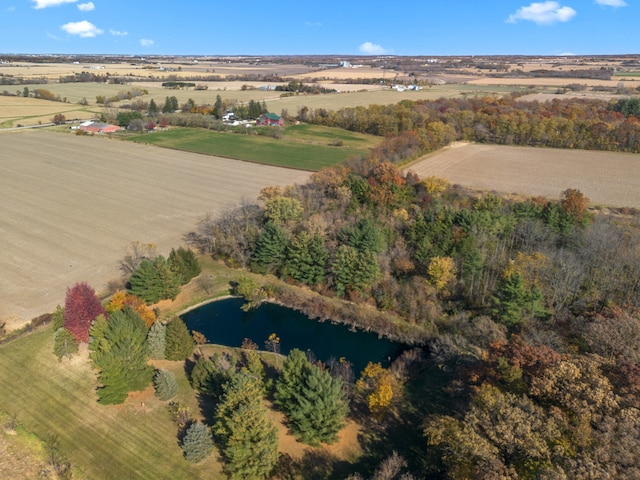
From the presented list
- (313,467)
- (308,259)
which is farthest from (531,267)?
(313,467)

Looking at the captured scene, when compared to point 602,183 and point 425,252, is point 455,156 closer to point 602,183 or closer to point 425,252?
point 602,183

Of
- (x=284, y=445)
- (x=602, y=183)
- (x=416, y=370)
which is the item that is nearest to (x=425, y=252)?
(x=416, y=370)

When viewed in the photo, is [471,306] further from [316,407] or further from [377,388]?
[316,407]

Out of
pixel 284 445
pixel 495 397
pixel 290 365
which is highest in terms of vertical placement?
pixel 495 397

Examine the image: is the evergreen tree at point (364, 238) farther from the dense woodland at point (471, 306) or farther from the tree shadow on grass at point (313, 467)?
the tree shadow on grass at point (313, 467)

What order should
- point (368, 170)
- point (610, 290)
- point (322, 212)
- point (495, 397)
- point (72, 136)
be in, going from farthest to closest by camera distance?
point (72, 136) < point (368, 170) < point (322, 212) < point (610, 290) < point (495, 397)

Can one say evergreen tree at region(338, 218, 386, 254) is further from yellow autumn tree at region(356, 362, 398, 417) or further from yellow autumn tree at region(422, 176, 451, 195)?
yellow autumn tree at region(422, 176, 451, 195)
